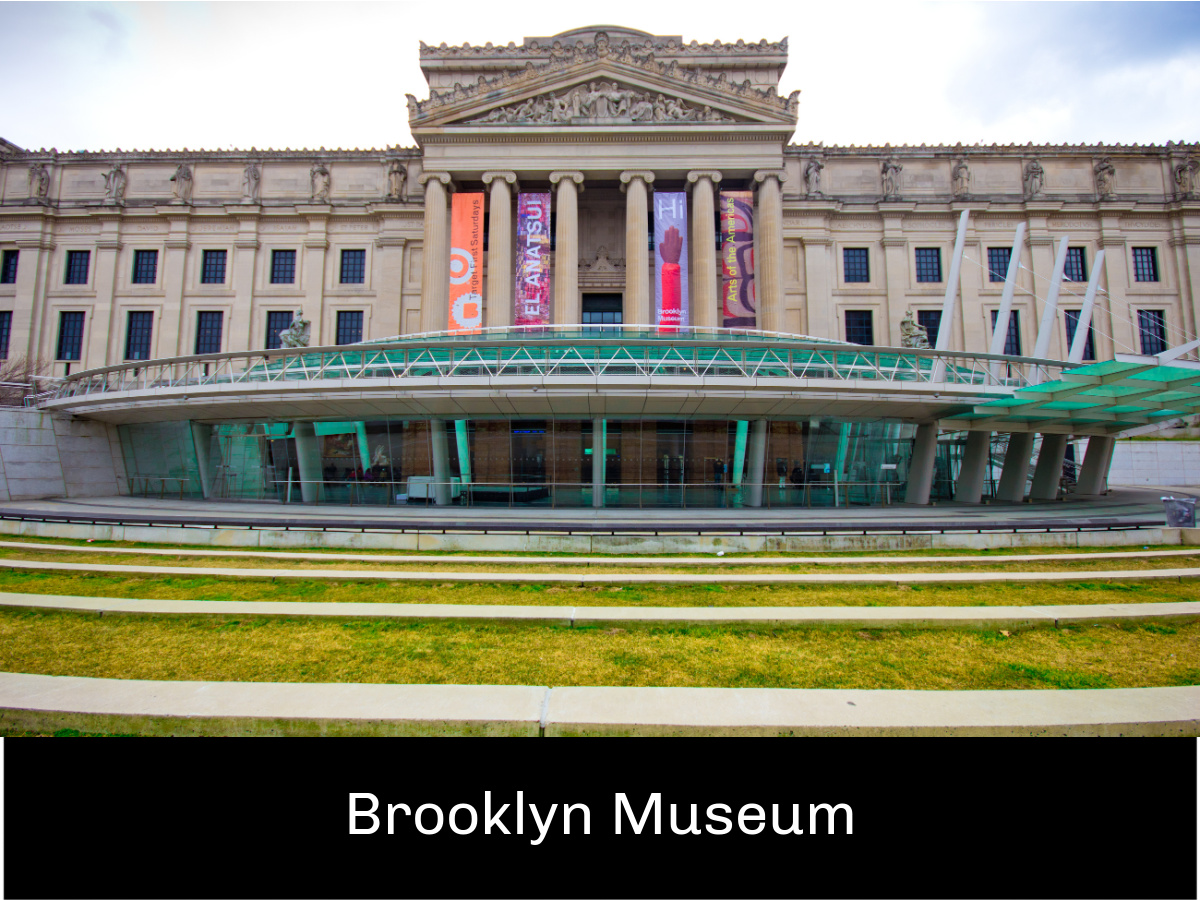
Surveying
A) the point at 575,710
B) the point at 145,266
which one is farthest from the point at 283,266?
the point at 575,710

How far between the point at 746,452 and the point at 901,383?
22.9 ft

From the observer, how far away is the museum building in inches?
1011

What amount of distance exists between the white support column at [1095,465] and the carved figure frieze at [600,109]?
3311 cm

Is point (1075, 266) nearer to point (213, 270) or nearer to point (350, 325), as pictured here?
point (350, 325)

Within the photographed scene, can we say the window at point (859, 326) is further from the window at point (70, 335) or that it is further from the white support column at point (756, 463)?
the window at point (70, 335)

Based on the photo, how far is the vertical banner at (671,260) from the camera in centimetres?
4281

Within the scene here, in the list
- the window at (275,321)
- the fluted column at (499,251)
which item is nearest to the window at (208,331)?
the window at (275,321)

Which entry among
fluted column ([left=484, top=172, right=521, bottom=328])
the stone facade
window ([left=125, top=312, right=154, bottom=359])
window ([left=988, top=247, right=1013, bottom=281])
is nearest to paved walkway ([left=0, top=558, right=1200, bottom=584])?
fluted column ([left=484, top=172, right=521, bottom=328])

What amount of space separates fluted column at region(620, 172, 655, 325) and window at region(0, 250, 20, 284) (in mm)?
56356

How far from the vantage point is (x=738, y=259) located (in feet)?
146

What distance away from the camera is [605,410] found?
2594 centimetres

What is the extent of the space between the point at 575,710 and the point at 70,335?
69.7 meters

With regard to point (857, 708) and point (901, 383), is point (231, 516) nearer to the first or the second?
point (857, 708)

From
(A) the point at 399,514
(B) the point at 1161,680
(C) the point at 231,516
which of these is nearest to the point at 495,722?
(B) the point at 1161,680
